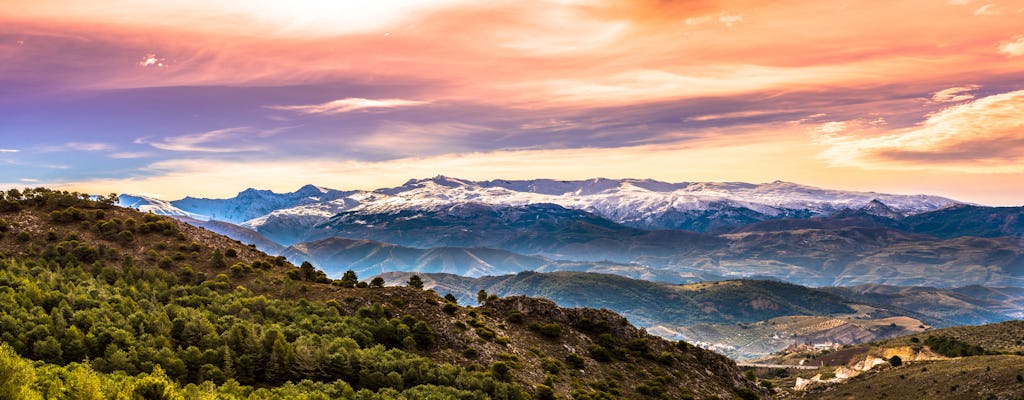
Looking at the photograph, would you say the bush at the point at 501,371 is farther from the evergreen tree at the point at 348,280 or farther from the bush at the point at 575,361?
the evergreen tree at the point at 348,280

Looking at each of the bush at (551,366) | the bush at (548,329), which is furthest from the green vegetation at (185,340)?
the bush at (548,329)

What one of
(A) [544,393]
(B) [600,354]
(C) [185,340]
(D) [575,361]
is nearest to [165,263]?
(C) [185,340]

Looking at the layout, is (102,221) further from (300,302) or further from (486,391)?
(486,391)

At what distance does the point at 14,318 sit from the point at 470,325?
5674cm

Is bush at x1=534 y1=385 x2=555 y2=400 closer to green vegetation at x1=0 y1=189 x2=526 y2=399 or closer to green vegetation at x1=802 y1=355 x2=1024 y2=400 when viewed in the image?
green vegetation at x1=0 y1=189 x2=526 y2=399

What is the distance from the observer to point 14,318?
6531 centimetres

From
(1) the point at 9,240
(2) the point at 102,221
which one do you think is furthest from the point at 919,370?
(1) the point at 9,240

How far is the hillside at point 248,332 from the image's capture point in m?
61.1

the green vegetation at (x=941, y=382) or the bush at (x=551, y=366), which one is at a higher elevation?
the bush at (x=551, y=366)

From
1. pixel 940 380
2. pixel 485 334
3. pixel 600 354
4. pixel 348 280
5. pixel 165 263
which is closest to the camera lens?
pixel 485 334

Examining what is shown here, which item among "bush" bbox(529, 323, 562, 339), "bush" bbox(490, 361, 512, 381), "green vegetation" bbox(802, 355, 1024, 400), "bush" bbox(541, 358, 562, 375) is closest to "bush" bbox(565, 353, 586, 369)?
"bush" bbox(541, 358, 562, 375)

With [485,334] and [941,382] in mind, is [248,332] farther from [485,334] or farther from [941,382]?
[941,382]

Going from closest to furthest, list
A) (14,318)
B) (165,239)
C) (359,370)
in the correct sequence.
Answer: (14,318) < (359,370) < (165,239)

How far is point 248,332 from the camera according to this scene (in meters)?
70.8
